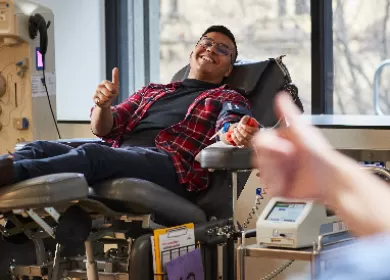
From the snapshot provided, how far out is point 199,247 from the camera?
2.68 m

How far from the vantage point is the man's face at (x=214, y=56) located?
314 centimetres

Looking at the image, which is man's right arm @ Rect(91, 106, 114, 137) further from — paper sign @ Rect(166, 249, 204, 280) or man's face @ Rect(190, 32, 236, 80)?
paper sign @ Rect(166, 249, 204, 280)

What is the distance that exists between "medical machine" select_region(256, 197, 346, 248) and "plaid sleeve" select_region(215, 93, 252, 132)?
14.7 inches

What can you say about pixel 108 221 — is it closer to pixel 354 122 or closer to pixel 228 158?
pixel 228 158

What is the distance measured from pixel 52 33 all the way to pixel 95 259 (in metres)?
1.37

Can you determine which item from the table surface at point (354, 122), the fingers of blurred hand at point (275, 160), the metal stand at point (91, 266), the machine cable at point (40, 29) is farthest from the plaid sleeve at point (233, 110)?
the fingers of blurred hand at point (275, 160)

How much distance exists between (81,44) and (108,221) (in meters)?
1.61

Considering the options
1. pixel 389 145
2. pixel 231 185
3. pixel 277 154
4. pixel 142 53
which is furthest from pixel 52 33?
pixel 277 154

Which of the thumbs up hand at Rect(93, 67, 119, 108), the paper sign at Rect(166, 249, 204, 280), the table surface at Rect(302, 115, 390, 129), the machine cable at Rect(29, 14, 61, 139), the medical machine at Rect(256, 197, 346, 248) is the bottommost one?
the paper sign at Rect(166, 249, 204, 280)

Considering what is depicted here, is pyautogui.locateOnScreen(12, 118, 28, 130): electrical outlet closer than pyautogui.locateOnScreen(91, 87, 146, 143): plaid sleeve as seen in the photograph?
No

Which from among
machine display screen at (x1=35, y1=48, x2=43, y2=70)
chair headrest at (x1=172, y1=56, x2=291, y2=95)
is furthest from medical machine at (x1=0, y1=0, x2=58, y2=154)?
chair headrest at (x1=172, y1=56, x2=291, y2=95)

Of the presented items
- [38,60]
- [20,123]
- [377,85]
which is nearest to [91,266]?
[20,123]

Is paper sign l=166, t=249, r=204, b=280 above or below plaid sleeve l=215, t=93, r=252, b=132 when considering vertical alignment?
below

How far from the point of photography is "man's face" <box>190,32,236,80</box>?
3137 mm
